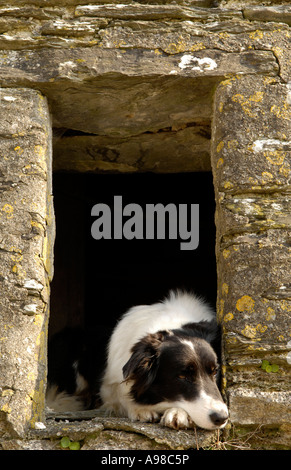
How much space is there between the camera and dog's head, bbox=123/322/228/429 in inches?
136

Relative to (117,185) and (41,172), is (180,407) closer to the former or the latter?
(41,172)

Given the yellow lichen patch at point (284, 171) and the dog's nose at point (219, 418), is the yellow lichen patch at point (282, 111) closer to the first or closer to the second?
the yellow lichen patch at point (284, 171)

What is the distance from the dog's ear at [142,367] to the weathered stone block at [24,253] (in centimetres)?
51

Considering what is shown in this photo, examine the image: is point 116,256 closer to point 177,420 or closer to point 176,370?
point 176,370

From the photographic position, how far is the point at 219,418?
3.19 meters

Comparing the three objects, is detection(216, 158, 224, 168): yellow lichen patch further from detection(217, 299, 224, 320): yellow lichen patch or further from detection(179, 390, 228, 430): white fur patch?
detection(179, 390, 228, 430): white fur patch

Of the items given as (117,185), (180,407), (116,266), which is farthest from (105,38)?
(116,266)

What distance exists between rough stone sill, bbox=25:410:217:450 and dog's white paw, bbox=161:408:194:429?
0.11 ft

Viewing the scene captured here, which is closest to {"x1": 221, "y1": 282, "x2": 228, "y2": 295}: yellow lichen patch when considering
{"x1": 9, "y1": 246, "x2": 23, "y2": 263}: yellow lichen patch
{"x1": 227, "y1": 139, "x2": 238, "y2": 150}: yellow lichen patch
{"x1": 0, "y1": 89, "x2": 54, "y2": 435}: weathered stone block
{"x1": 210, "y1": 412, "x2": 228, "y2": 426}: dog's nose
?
{"x1": 210, "y1": 412, "x2": 228, "y2": 426}: dog's nose

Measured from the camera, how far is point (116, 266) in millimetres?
7500

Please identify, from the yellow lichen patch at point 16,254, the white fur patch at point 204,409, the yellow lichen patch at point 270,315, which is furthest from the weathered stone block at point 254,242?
the yellow lichen patch at point 16,254

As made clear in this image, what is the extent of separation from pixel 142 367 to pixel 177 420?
47 cm

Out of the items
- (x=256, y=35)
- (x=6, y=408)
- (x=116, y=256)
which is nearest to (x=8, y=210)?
(x=6, y=408)

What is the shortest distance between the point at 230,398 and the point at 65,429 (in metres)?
0.85
